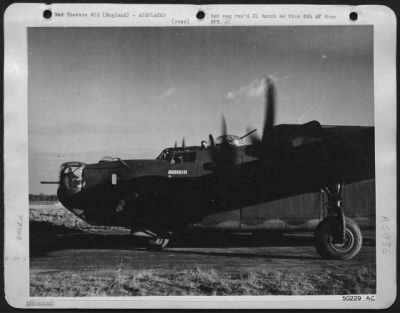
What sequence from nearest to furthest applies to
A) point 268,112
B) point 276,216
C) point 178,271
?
point 178,271 < point 268,112 < point 276,216

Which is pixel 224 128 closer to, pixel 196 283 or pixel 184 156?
pixel 184 156

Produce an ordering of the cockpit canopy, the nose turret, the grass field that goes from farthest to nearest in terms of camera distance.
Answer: the cockpit canopy → the nose turret → the grass field

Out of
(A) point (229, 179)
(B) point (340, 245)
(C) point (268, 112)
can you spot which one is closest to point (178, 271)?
(A) point (229, 179)

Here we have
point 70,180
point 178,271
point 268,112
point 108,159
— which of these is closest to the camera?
point 178,271

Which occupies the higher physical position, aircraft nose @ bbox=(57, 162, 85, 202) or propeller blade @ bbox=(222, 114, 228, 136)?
propeller blade @ bbox=(222, 114, 228, 136)

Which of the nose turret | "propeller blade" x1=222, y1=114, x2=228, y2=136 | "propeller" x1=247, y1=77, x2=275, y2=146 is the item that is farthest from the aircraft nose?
"propeller" x1=247, y1=77, x2=275, y2=146

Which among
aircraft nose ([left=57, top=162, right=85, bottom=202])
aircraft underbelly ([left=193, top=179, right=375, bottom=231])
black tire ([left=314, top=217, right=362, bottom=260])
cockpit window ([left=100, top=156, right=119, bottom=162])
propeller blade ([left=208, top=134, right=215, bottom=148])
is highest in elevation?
propeller blade ([left=208, top=134, right=215, bottom=148])

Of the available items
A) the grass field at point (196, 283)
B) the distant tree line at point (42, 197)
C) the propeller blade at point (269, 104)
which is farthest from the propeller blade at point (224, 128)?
the distant tree line at point (42, 197)

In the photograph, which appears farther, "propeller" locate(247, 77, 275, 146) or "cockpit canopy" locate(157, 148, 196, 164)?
"cockpit canopy" locate(157, 148, 196, 164)

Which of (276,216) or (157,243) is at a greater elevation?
(276,216)

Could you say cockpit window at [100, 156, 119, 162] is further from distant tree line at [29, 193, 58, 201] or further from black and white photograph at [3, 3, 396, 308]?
distant tree line at [29, 193, 58, 201]
